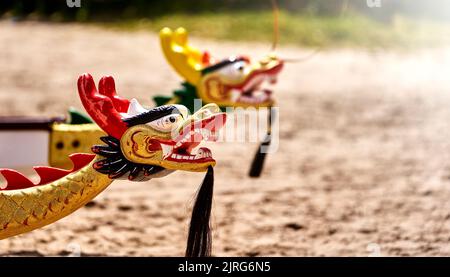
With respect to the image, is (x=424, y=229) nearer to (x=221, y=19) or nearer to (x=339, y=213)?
(x=339, y=213)

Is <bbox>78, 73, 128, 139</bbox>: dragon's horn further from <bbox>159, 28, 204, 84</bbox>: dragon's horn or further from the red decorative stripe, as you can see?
<bbox>159, 28, 204, 84</bbox>: dragon's horn

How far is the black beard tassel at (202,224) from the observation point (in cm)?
274

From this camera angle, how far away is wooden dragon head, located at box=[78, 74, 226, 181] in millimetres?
2654

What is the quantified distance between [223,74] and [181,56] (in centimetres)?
25

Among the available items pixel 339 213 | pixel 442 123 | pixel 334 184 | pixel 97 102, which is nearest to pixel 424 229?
pixel 339 213

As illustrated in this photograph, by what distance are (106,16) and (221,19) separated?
1.86 meters

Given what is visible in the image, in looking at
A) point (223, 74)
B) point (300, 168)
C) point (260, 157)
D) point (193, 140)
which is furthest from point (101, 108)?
point (300, 168)

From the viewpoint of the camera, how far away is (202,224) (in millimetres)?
2744

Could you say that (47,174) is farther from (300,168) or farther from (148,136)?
(300,168)

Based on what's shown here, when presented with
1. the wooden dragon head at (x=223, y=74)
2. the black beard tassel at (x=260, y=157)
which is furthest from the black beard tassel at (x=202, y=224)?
the black beard tassel at (x=260, y=157)

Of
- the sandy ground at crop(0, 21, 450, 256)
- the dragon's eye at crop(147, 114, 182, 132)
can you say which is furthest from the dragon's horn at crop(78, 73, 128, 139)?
the sandy ground at crop(0, 21, 450, 256)

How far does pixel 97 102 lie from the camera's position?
2.71 meters

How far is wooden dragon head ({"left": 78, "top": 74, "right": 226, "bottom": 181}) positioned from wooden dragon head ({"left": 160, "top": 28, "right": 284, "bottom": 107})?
1.37m

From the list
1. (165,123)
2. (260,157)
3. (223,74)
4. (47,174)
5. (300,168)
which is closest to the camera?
(165,123)
